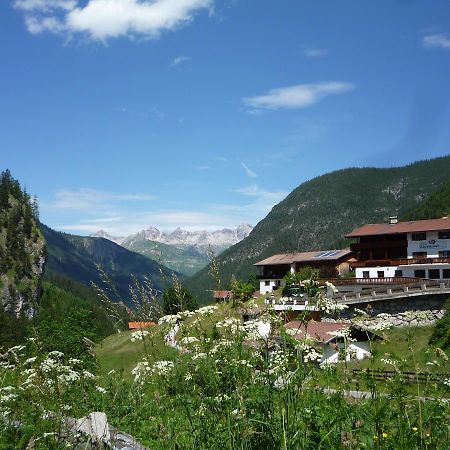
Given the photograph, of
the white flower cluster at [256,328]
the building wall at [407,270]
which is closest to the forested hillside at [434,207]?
the building wall at [407,270]

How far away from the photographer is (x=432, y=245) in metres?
63.9

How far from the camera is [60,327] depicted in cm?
4053

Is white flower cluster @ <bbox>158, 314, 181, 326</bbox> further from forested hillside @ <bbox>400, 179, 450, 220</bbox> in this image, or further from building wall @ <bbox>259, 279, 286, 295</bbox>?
forested hillside @ <bbox>400, 179, 450, 220</bbox>

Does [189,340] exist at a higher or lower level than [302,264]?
lower

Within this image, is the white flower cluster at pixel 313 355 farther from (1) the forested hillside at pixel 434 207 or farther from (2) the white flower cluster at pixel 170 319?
(1) the forested hillside at pixel 434 207

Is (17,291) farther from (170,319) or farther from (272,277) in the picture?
(170,319)

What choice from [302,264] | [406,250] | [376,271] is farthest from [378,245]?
[302,264]

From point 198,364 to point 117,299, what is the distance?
1158 mm

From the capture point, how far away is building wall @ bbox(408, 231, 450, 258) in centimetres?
6269

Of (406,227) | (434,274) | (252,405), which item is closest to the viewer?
(252,405)

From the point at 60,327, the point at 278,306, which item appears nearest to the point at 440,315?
the point at 60,327

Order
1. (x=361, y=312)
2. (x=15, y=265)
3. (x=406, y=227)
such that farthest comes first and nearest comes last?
1. (x=15, y=265)
2. (x=406, y=227)
3. (x=361, y=312)

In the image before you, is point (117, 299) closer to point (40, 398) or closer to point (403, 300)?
point (40, 398)

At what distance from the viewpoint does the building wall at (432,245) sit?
206 feet
